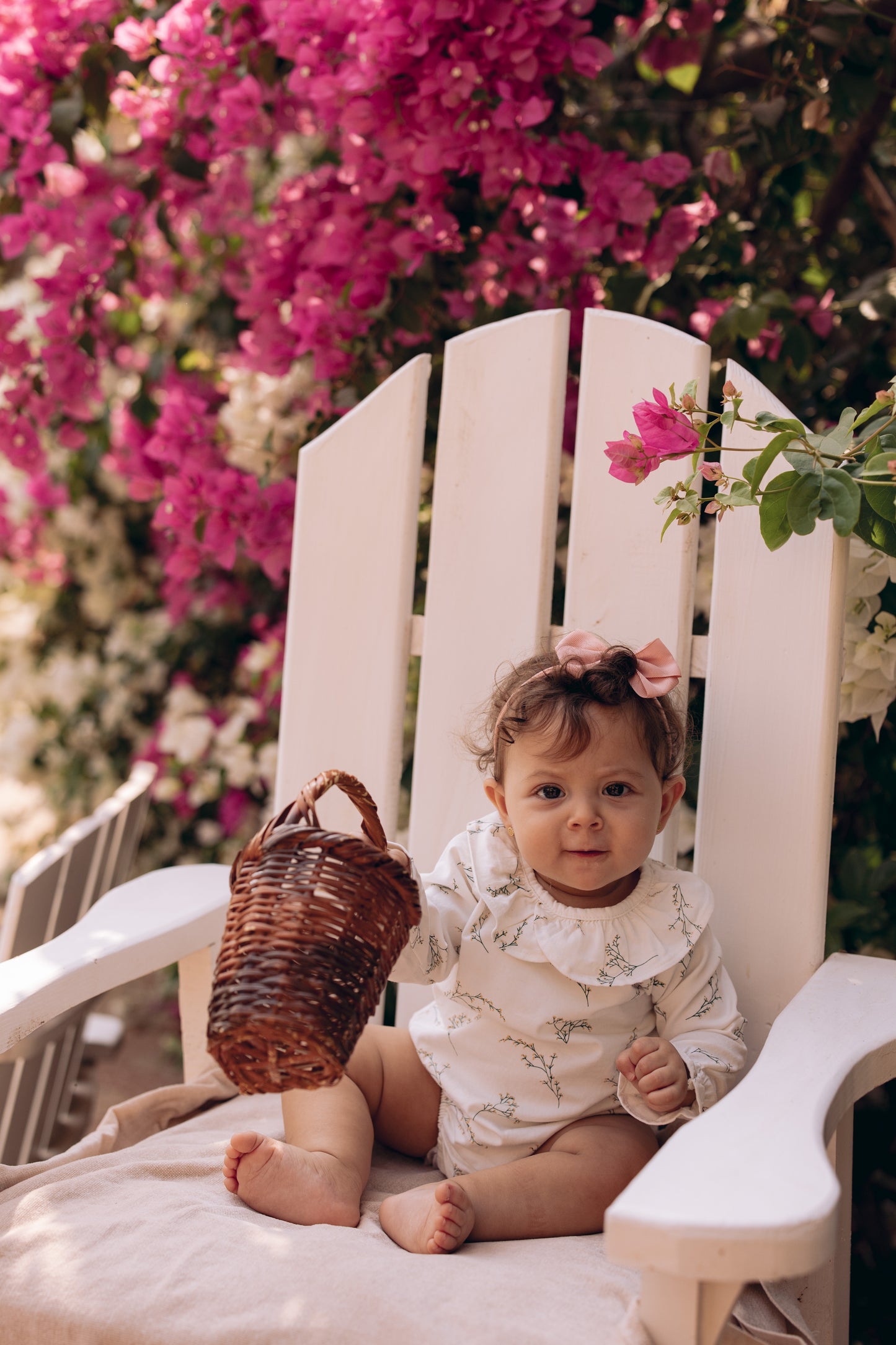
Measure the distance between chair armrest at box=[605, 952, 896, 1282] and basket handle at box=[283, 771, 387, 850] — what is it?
39cm

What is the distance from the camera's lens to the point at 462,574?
1.61 m

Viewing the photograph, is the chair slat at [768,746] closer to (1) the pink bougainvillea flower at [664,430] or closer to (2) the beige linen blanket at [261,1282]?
(1) the pink bougainvillea flower at [664,430]

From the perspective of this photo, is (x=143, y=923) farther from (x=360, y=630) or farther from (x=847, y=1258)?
(x=847, y=1258)

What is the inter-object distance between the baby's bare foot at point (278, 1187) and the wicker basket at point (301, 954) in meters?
0.20

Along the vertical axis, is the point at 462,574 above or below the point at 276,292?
below

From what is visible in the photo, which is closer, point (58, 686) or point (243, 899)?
point (243, 899)

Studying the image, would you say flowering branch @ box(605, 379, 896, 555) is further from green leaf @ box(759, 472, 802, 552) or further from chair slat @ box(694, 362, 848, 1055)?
chair slat @ box(694, 362, 848, 1055)

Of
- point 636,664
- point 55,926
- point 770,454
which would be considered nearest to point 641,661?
point 636,664

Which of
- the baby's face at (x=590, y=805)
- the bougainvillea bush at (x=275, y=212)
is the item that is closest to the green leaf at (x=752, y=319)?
the bougainvillea bush at (x=275, y=212)

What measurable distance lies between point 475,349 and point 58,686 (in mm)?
1846

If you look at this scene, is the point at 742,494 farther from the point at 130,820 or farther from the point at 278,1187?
the point at 130,820

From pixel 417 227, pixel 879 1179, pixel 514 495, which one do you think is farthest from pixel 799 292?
pixel 879 1179

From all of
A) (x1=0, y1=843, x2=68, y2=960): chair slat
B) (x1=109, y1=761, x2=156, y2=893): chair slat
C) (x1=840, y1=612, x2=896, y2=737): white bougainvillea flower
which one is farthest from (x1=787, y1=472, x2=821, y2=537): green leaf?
(x1=109, y1=761, x2=156, y2=893): chair slat

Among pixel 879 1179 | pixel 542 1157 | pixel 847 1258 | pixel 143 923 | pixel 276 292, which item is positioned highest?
pixel 276 292
